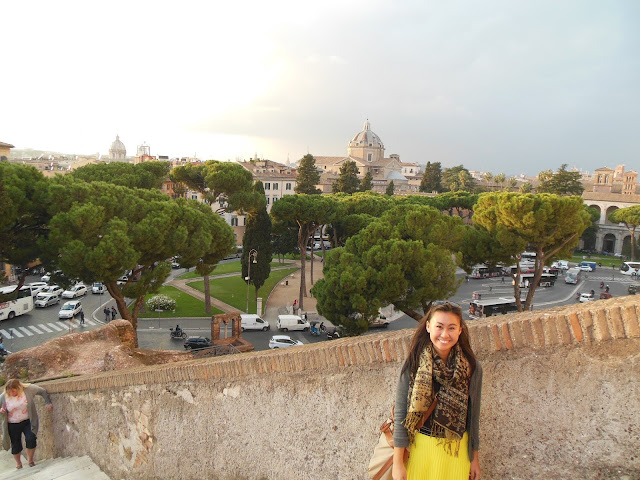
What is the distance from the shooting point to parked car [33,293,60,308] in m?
26.2

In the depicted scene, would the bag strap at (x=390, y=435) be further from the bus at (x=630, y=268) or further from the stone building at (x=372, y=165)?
the stone building at (x=372, y=165)

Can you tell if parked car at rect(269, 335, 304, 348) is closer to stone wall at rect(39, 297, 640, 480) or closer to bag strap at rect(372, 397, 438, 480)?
stone wall at rect(39, 297, 640, 480)

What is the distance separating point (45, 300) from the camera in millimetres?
26281

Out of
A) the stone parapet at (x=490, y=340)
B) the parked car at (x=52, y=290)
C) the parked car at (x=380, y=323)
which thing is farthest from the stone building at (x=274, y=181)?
the stone parapet at (x=490, y=340)

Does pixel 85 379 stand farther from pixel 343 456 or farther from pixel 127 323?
pixel 127 323

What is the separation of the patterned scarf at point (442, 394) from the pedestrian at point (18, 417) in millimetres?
5270

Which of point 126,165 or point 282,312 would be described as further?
point 126,165

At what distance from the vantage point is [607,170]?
7944 centimetres

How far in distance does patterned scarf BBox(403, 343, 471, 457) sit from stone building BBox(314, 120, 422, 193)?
67.6m

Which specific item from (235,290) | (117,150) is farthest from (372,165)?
(235,290)

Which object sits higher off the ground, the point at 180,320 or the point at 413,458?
the point at 413,458

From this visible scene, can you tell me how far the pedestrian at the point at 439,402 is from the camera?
9.17ft

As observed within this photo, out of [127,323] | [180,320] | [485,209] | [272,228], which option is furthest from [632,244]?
[127,323]

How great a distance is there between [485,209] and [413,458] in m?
21.0
